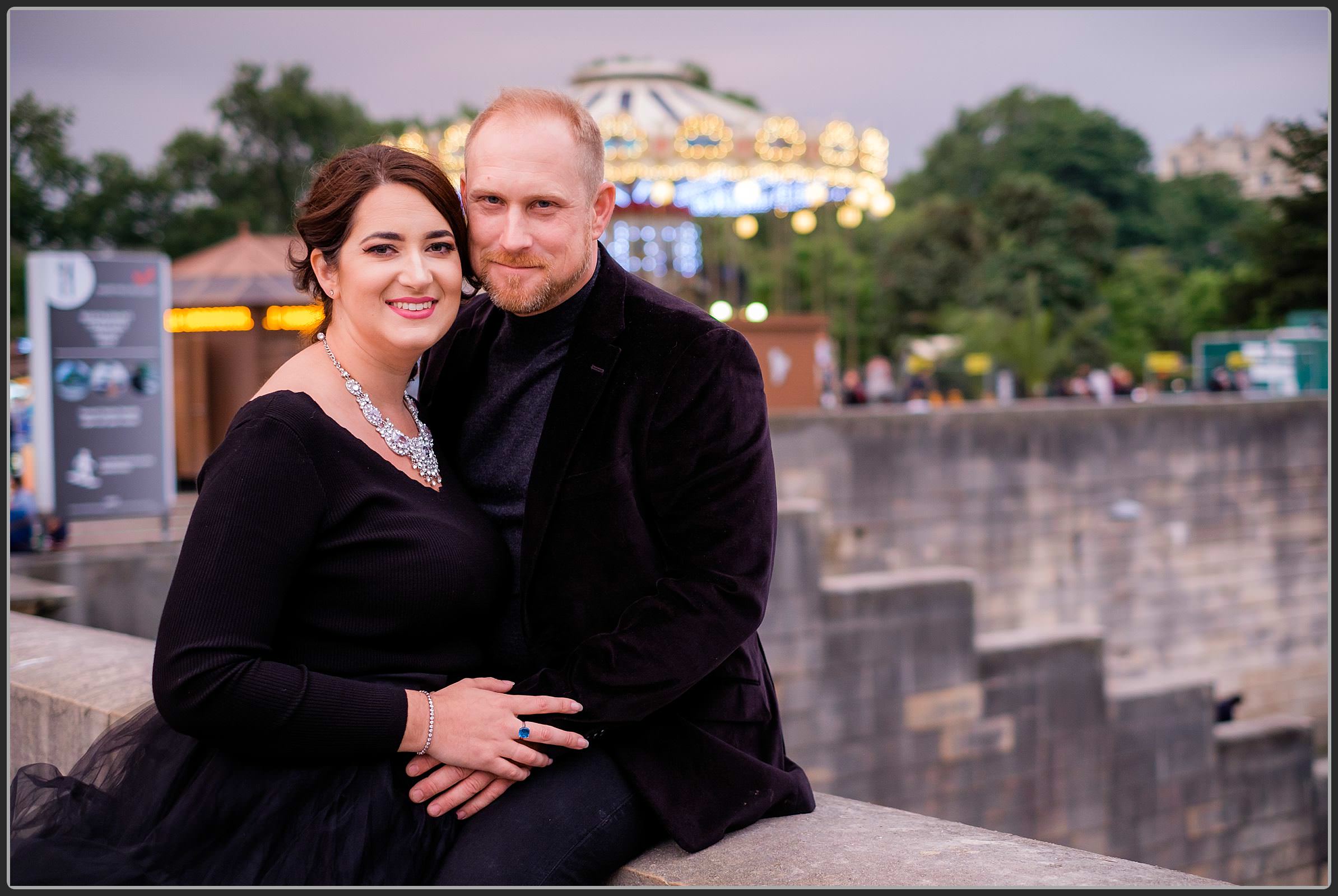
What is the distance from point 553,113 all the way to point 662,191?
15.5m

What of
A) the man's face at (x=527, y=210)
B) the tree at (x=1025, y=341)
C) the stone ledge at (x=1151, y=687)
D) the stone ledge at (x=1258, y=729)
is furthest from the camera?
the tree at (x=1025, y=341)

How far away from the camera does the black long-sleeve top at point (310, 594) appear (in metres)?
2.21

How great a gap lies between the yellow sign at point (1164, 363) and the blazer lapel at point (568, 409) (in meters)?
37.1

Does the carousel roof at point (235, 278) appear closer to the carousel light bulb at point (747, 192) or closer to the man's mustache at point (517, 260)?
the carousel light bulb at point (747, 192)

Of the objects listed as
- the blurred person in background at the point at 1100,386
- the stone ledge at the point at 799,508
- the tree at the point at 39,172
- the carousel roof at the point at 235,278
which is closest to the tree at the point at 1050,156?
the blurred person in background at the point at 1100,386

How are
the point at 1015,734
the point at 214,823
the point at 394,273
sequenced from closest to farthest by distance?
the point at 214,823 < the point at 394,273 < the point at 1015,734

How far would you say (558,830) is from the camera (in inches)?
95.7

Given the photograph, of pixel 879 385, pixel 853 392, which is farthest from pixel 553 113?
pixel 879 385

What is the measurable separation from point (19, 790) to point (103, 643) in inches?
63.0

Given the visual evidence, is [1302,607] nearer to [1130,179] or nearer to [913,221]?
[913,221]

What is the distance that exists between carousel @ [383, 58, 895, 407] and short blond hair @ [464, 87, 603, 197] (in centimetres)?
1397

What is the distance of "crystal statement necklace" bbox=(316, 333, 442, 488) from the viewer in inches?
101

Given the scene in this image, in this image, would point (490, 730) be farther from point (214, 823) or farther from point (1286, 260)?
point (1286, 260)

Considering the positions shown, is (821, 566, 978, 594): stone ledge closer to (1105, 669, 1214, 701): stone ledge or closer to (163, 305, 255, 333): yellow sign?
(1105, 669, 1214, 701): stone ledge
